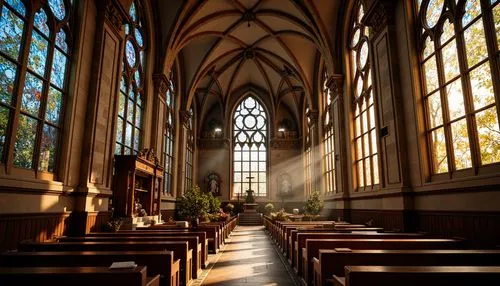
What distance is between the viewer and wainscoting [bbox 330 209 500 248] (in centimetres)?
532

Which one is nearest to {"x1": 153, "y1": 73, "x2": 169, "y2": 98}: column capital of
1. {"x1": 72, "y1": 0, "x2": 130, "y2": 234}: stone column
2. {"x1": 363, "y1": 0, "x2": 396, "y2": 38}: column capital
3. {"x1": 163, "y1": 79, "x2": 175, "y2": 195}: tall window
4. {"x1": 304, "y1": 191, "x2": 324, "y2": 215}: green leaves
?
{"x1": 163, "y1": 79, "x2": 175, "y2": 195}: tall window

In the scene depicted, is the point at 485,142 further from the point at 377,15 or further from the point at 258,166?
the point at 258,166

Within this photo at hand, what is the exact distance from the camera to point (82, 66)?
7.83 metres

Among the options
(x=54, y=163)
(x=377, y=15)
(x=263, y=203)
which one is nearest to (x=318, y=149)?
(x=263, y=203)

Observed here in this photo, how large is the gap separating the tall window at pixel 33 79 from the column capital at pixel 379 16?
822 centimetres

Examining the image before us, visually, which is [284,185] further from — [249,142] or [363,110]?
[363,110]

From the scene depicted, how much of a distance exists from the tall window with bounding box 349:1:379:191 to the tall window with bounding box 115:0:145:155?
8135 mm

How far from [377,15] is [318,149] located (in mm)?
9793

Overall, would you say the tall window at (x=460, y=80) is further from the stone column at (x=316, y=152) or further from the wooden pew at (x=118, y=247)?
the stone column at (x=316, y=152)

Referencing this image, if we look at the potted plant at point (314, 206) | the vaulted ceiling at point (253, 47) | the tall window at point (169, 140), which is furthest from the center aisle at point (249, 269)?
the vaulted ceiling at point (253, 47)

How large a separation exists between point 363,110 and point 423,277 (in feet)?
33.3

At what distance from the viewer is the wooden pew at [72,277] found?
2.18 m

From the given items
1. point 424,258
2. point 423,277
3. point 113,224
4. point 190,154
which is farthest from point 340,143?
point 190,154

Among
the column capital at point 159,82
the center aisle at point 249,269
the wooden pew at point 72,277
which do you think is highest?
the column capital at point 159,82
